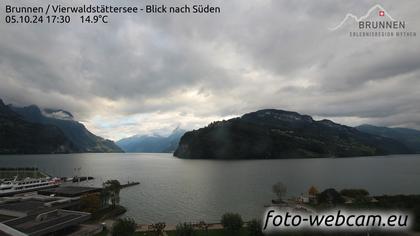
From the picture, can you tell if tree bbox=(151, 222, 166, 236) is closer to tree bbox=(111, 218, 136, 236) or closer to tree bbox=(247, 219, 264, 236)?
tree bbox=(111, 218, 136, 236)

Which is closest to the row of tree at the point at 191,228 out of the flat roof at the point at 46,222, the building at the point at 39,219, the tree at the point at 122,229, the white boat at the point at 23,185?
the tree at the point at 122,229

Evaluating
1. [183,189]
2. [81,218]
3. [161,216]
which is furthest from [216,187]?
[81,218]

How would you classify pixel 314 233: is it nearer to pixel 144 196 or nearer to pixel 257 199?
pixel 257 199

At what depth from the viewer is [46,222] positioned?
5912 cm

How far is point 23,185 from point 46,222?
→ 97.4 meters

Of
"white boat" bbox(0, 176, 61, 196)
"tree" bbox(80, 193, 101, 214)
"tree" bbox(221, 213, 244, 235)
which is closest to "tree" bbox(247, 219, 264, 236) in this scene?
"tree" bbox(221, 213, 244, 235)

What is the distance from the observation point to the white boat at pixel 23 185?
12881 cm

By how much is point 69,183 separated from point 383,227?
16942cm

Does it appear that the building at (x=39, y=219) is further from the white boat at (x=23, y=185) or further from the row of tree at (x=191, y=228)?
the white boat at (x=23, y=185)

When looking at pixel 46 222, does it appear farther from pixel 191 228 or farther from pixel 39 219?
pixel 191 228

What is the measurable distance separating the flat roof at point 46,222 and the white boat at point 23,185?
80.5 metres

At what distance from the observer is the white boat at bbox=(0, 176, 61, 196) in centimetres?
12881

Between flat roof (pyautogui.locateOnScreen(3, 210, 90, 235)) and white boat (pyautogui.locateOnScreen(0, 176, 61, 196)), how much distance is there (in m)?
80.5

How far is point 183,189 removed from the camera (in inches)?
5310
